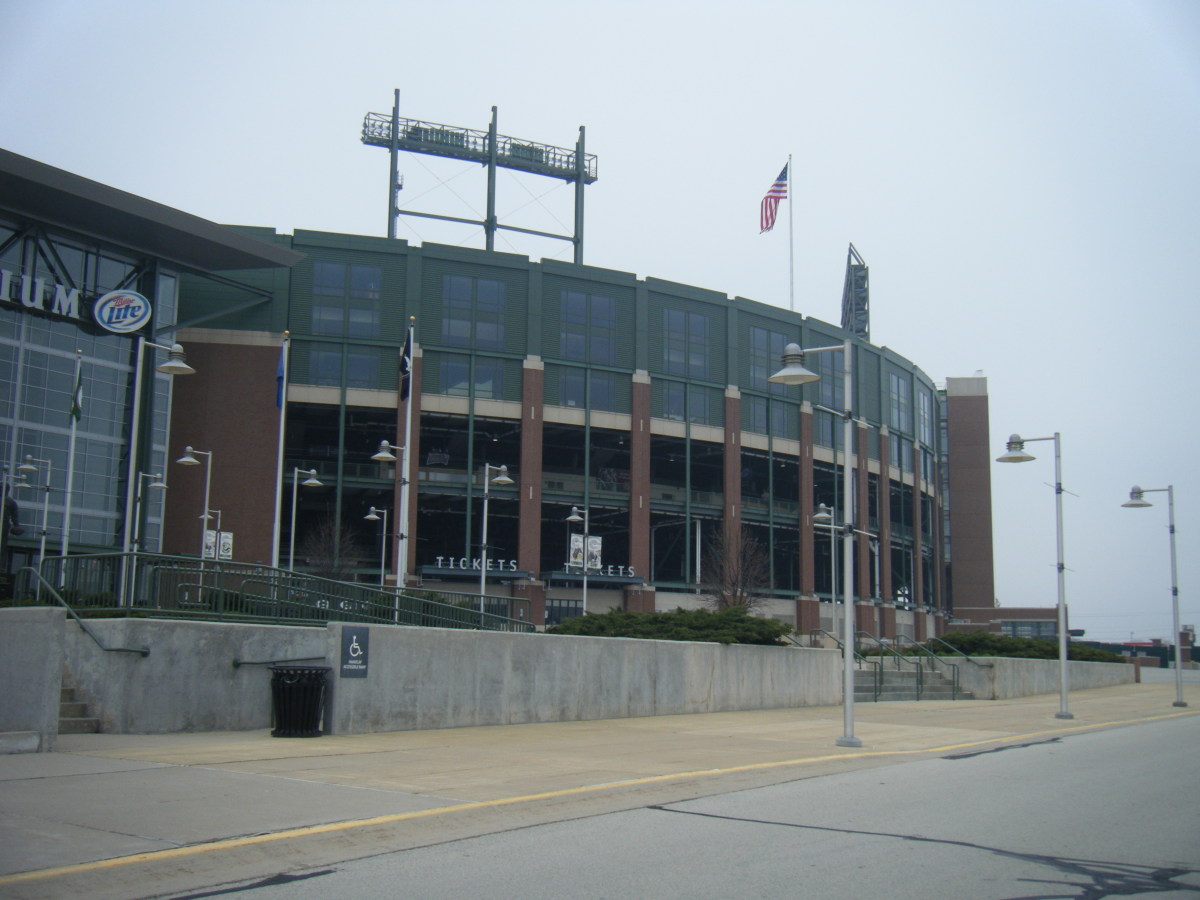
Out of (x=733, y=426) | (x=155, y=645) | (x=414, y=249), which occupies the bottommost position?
(x=155, y=645)

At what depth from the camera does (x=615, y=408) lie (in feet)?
203

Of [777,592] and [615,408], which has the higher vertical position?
[615,408]

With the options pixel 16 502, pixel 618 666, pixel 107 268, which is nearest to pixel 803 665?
pixel 618 666

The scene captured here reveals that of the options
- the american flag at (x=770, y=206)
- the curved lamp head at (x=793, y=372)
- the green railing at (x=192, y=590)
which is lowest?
the green railing at (x=192, y=590)

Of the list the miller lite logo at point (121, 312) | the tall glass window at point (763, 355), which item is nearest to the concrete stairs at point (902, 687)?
the miller lite logo at point (121, 312)

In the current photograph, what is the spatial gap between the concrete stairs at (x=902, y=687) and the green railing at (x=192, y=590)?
15.3 metres

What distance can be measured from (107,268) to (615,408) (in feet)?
86.9

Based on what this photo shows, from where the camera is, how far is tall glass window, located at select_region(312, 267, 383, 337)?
5716cm

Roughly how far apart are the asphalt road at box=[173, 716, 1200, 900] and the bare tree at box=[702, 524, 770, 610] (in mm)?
44923

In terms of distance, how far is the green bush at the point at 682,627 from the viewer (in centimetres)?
2547

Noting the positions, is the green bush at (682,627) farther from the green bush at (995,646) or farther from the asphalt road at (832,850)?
the green bush at (995,646)

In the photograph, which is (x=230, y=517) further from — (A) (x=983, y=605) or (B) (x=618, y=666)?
(A) (x=983, y=605)

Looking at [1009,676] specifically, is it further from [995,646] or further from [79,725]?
[79,725]

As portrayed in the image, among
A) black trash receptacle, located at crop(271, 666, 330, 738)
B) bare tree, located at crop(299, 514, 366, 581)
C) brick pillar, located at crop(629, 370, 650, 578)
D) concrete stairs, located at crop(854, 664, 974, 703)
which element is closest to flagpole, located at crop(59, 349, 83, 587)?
black trash receptacle, located at crop(271, 666, 330, 738)
